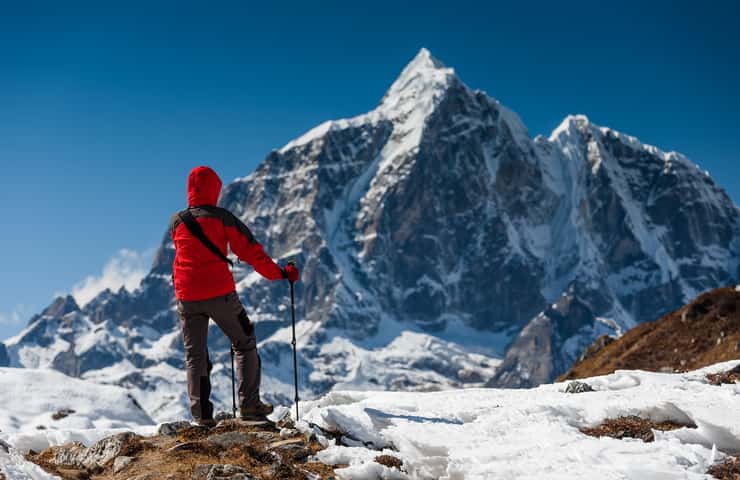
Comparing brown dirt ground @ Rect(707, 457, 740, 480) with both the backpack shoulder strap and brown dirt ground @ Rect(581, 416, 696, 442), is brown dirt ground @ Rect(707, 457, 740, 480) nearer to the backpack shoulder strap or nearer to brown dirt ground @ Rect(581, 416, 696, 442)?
brown dirt ground @ Rect(581, 416, 696, 442)

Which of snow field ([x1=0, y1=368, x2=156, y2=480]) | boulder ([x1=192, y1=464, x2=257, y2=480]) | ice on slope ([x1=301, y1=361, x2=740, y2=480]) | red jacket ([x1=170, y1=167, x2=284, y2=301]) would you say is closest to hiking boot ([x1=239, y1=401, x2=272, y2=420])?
ice on slope ([x1=301, y1=361, x2=740, y2=480])

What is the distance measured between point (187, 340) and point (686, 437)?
8.51m

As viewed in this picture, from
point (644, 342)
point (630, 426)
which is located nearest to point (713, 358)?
point (644, 342)

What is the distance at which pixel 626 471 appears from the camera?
1195cm

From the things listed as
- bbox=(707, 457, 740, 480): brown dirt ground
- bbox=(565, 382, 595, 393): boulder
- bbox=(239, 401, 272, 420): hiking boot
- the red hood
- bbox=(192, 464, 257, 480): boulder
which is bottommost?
bbox=(707, 457, 740, 480): brown dirt ground

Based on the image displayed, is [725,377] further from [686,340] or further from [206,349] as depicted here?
[686,340]

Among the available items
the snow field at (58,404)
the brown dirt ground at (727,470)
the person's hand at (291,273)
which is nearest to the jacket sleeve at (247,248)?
the person's hand at (291,273)

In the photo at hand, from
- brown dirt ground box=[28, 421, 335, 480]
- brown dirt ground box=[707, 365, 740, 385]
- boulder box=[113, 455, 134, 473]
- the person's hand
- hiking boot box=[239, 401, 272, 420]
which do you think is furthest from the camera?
brown dirt ground box=[707, 365, 740, 385]

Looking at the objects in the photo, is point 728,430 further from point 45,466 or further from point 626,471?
point 45,466

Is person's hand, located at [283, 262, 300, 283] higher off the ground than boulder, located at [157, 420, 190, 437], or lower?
higher

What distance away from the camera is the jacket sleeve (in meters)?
15.4

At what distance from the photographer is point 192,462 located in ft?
42.7

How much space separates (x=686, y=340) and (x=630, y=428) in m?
21.5

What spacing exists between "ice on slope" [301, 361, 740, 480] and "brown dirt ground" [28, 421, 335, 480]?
24.6 inches
